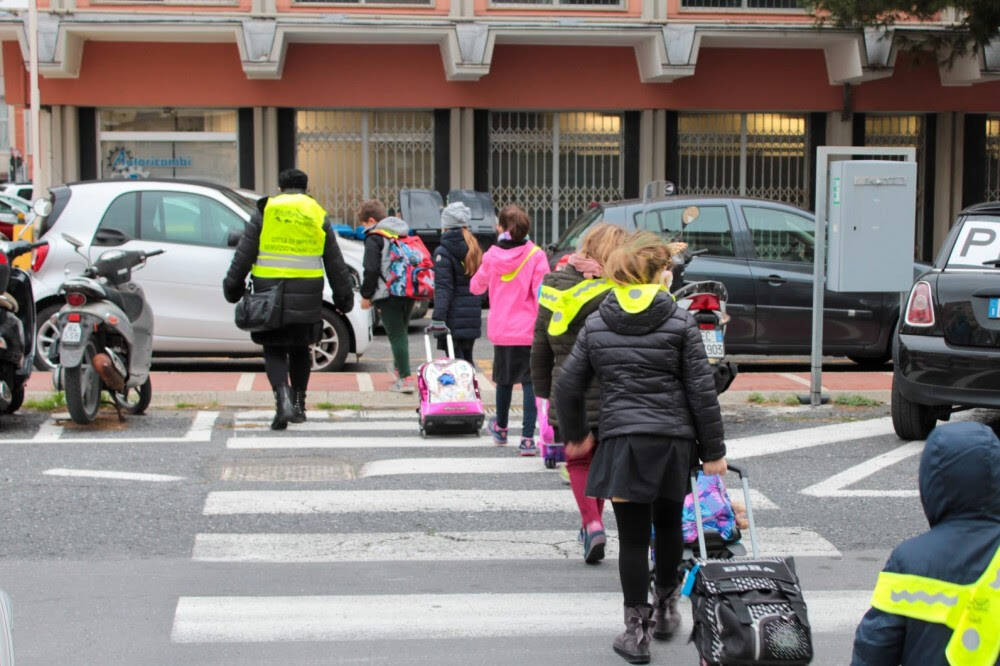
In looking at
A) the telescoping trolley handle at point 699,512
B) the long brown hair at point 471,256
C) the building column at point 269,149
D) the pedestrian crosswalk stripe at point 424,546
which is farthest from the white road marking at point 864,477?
the building column at point 269,149

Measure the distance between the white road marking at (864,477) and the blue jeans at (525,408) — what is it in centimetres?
188

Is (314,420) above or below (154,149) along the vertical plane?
below

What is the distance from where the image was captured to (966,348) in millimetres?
8977

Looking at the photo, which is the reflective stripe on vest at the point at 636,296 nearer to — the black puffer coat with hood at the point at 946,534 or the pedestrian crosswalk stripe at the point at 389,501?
the black puffer coat with hood at the point at 946,534

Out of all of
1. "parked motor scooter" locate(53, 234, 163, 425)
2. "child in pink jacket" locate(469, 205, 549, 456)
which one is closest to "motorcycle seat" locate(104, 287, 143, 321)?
"parked motor scooter" locate(53, 234, 163, 425)

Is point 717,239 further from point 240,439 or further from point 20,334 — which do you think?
point 20,334

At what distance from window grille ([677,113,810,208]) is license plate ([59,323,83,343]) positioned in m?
15.4

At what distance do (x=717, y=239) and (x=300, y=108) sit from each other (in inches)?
441

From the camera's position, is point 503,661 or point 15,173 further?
point 15,173

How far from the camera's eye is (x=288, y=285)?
32.7ft

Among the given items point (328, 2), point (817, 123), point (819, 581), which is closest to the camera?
point (819, 581)

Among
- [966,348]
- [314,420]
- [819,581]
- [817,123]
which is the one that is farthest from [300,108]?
[819,581]

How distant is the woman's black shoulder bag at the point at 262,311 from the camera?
32.3 ft

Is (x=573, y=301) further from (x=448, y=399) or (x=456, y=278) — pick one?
(x=456, y=278)
